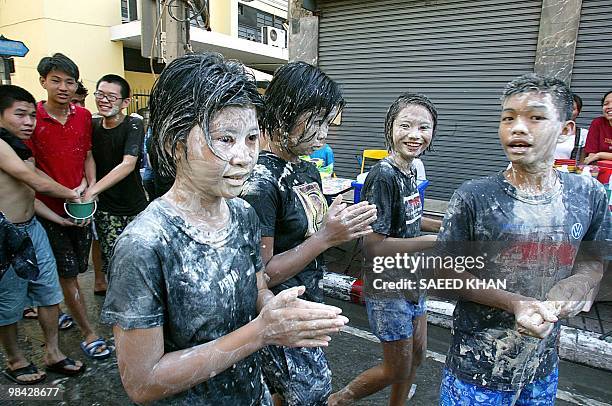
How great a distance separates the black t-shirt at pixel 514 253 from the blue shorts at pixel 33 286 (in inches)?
113

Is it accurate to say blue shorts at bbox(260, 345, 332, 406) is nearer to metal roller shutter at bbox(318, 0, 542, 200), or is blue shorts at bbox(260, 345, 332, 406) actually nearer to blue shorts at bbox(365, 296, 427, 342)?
blue shorts at bbox(365, 296, 427, 342)

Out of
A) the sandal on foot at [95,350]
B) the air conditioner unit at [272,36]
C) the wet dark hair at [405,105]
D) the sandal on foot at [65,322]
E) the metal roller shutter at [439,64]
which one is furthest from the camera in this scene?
the air conditioner unit at [272,36]

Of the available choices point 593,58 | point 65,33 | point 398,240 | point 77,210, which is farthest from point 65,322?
point 65,33

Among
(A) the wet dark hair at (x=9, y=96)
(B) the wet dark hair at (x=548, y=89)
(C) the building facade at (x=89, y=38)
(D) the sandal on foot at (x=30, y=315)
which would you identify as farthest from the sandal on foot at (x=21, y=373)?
(C) the building facade at (x=89, y=38)

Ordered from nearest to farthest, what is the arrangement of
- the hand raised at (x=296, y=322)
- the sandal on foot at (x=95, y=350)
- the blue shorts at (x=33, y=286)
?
the hand raised at (x=296, y=322) < the blue shorts at (x=33, y=286) < the sandal on foot at (x=95, y=350)

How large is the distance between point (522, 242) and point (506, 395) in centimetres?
64

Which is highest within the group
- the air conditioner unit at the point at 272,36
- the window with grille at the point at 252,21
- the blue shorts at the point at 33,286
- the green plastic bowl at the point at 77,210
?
the window with grille at the point at 252,21

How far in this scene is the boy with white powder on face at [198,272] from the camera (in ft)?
3.64

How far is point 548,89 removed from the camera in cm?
170

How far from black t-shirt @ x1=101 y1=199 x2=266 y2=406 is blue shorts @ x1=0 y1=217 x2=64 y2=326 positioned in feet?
7.61

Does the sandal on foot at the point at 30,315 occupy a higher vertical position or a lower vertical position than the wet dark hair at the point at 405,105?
lower

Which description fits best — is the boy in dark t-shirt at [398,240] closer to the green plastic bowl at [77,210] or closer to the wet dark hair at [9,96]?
the green plastic bowl at [77,210]

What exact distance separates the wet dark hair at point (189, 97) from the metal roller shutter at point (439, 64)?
5.89 m

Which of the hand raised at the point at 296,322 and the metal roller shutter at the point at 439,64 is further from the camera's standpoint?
the metal roller shutter at the point at 439,64
